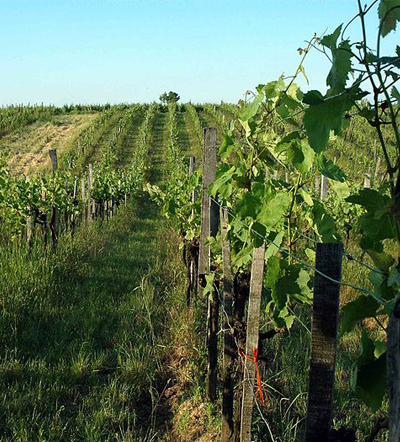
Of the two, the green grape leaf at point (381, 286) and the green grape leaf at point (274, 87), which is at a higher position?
the green grape leaf at point (274, 87)

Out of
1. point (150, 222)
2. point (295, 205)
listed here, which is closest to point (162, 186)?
point (150, 222)

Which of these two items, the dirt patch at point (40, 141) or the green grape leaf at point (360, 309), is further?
the dirt patch at point (40, 141)

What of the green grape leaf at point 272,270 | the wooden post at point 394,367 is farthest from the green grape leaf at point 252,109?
the wooden post at point 394,367

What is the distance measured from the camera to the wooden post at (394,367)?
1.34 meters

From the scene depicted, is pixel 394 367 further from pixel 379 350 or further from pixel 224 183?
pixel 224 183

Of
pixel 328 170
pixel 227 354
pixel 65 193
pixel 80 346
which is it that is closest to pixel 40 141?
pixel 65 193

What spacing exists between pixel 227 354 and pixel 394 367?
233cm

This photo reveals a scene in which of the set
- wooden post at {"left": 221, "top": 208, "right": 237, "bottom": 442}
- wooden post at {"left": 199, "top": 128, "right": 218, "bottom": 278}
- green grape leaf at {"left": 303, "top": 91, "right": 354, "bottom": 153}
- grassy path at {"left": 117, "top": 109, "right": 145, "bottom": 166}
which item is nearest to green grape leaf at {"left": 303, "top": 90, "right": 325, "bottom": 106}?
green grape leaf at {"left": 303, "top": 91, "right": 354, "bottom": 153}

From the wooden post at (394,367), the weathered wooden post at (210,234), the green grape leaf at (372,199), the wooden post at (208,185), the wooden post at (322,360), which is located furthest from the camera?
the wooden post at (208,185)

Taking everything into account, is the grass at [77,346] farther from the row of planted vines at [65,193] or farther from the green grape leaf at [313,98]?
the green grape leaf at [313,98]

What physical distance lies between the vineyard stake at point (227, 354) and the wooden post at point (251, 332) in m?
0.35

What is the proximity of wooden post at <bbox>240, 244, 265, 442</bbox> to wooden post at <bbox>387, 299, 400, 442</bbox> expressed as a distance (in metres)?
1.53

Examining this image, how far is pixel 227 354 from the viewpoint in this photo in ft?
11.9

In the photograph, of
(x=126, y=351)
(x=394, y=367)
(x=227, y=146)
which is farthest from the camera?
(x=126, y=351)
